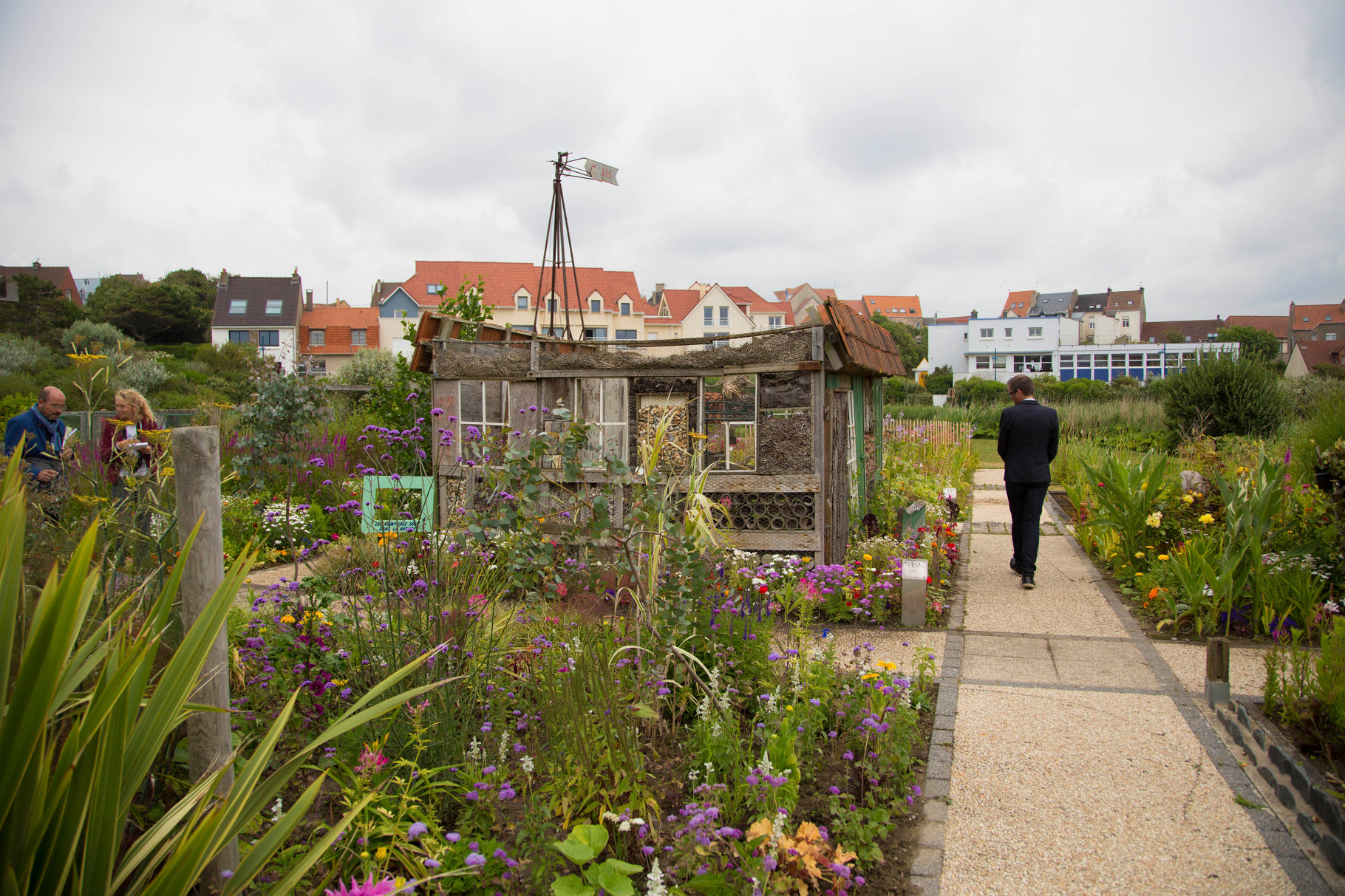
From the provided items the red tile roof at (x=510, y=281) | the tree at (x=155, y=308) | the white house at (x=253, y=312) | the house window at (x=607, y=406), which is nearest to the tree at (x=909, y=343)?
the red tile roof at (x=510, y=281)

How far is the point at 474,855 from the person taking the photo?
1841 mm

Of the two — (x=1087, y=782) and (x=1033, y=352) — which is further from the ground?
(x=1033, y=352)

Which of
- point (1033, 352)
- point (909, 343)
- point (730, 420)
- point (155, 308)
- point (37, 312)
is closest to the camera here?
point (730, 420)

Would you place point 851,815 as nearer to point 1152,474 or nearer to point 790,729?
point 790,729

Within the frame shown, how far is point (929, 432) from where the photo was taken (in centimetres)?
1579

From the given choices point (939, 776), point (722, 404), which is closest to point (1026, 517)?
point (722, 404)

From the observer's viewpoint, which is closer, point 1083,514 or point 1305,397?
point 1083,514

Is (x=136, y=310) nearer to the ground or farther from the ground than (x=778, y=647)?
farther from the ground

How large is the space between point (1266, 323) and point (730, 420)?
10783 centimetres

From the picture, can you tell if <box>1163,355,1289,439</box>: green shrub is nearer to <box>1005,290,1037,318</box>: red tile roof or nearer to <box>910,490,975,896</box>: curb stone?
<box>910,490,975,896</box>: curb stone

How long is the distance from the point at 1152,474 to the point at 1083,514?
2257mm

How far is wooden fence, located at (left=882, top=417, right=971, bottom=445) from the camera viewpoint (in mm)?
14316

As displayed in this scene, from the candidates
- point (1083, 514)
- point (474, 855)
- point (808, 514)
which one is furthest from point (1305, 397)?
point (474, 855)

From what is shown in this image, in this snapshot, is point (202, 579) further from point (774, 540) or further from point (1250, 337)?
point (1250, 337)
